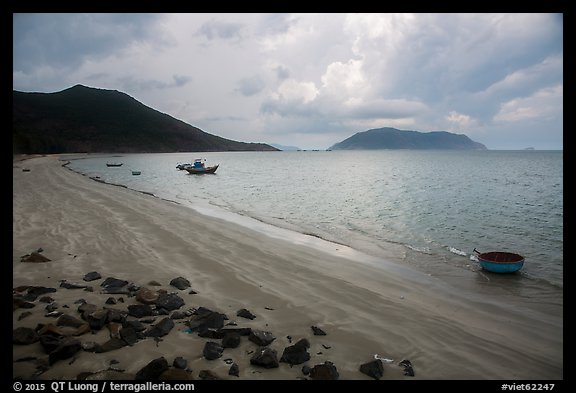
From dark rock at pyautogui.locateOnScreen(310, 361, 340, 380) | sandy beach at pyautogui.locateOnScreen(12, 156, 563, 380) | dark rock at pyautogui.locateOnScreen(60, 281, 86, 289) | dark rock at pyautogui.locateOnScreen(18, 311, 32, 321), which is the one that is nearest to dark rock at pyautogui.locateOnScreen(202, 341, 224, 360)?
sandy beach at pyautogui.locateOnScreen(12, 156, 563, 380)

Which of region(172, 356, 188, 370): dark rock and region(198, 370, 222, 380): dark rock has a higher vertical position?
region(172, 356, 188, 370): dark rock

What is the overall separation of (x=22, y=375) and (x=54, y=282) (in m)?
3.77

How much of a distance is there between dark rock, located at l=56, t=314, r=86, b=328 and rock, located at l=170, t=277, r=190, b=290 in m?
2.33

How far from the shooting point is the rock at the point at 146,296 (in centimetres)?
636

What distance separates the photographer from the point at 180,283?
25.0 ft

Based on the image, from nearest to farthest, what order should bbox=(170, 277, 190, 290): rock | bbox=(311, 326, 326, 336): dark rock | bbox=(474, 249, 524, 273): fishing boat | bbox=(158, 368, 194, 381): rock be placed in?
bbox=(158, 368, 194, 381): rock → bbox=(311, 326, 326, 336): dark rock → bbox=(170, 277, 190, 290): rock → bbox=(474, 249, 524, 273): fishing boat

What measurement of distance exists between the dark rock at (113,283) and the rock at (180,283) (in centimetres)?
104

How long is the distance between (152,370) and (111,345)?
1.05 metres

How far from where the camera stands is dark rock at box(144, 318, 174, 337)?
17.2ft

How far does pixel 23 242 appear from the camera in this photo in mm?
10578

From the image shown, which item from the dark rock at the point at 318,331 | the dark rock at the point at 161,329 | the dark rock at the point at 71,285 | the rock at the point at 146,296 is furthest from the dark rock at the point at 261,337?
the dark rock at the point at 71,285

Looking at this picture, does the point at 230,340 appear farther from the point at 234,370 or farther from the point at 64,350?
the point at 64,350

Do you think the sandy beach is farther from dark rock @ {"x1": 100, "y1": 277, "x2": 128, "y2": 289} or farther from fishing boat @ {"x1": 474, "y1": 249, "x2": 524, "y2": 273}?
fishing boat @ {"x1": 474, "y1": 249, "x2": 524, "y2": 273}
